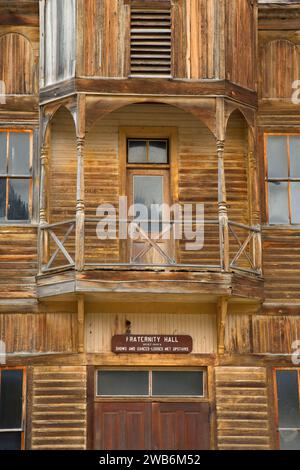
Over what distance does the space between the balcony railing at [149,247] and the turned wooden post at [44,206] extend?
18 mm

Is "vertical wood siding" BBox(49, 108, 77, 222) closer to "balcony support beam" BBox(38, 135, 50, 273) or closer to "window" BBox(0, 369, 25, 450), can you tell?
"balcony support beam" BBox(38, 135, 50, 273)

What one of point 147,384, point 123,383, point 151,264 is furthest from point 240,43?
point 123,383

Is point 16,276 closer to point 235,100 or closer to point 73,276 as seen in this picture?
point 73,276

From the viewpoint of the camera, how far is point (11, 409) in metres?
19.6

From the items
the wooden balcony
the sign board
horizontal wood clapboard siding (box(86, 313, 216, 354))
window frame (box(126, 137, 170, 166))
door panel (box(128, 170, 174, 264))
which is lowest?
the sign board

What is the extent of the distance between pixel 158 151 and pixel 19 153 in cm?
261

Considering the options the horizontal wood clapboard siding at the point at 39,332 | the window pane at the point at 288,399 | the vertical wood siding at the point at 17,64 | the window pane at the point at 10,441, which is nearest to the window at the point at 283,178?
the window pane at the point at 288,399

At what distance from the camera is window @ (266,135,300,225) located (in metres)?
21.0

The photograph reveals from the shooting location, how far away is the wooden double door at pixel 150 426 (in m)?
19.5

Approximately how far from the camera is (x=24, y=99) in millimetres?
21094

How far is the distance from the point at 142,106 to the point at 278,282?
4.15 m

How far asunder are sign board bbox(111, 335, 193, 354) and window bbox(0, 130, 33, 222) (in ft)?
9.73

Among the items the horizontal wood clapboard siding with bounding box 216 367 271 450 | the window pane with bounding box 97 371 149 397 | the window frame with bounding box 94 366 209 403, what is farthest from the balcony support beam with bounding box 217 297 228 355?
the window pane with bounding box 97 371 149 397
